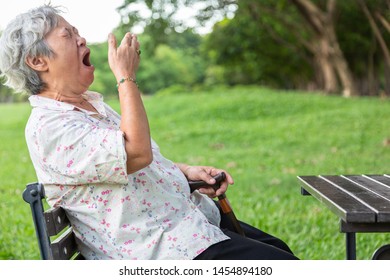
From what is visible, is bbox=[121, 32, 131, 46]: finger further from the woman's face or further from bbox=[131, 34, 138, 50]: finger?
the woman's face

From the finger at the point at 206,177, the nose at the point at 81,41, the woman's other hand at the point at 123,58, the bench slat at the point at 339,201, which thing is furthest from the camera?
the finger at the point at 206,177

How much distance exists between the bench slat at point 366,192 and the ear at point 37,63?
3.70 feet

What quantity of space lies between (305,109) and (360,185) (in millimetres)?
12570

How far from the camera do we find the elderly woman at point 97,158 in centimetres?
197

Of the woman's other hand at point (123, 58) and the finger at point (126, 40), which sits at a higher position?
the finger at point (126, 40)

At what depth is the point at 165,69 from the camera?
46.6 m

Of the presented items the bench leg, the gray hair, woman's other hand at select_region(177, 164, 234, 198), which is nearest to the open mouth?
the gray hair

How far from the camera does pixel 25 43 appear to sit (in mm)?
2094

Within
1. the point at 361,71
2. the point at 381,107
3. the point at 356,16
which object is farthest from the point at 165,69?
the point at 381,107

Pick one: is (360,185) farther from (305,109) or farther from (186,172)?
(305,109)

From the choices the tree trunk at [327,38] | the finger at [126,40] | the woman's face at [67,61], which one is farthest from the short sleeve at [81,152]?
the tree trunk at [327,38]

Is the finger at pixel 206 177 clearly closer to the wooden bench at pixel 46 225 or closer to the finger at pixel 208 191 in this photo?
the finger at pixel 208 191

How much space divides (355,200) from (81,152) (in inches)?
35.4

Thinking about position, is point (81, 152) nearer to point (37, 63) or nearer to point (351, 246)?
point (37, 63)
